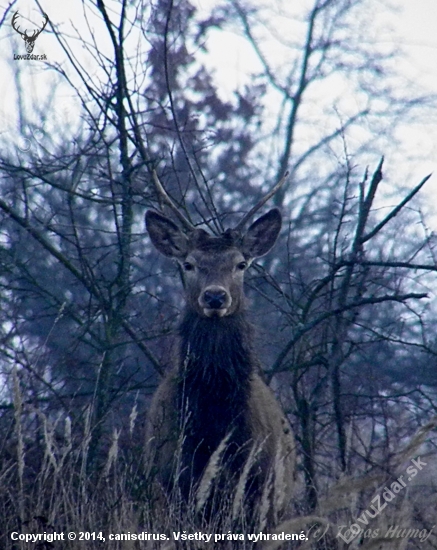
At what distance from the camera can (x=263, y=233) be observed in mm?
10266

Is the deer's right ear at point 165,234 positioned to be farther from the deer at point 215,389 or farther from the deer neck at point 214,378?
the deer neck at point 214,378

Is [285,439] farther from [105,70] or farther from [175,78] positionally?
[175,78]

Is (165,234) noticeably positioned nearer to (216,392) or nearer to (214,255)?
(214,255)

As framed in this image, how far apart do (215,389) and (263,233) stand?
2.15 meters

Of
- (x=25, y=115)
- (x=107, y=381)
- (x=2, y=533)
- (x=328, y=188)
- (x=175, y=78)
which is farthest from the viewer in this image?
(x=25, y=115)

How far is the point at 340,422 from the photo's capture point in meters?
9.23

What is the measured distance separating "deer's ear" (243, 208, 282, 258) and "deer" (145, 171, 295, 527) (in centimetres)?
13

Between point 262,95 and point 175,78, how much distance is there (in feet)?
11.4

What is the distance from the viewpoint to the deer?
26.2 ft

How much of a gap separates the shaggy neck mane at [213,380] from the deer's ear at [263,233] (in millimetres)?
1083

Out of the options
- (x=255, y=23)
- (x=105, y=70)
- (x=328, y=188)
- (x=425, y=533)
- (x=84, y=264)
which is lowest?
(x=425, y=533)

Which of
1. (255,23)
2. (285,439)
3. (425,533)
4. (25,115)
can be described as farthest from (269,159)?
(425,533)

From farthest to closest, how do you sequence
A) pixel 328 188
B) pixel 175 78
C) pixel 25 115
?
pixel 25 115 < pixel 328 188 < pixel 175 78

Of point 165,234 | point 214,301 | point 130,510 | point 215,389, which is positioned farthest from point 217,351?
point 130,510
